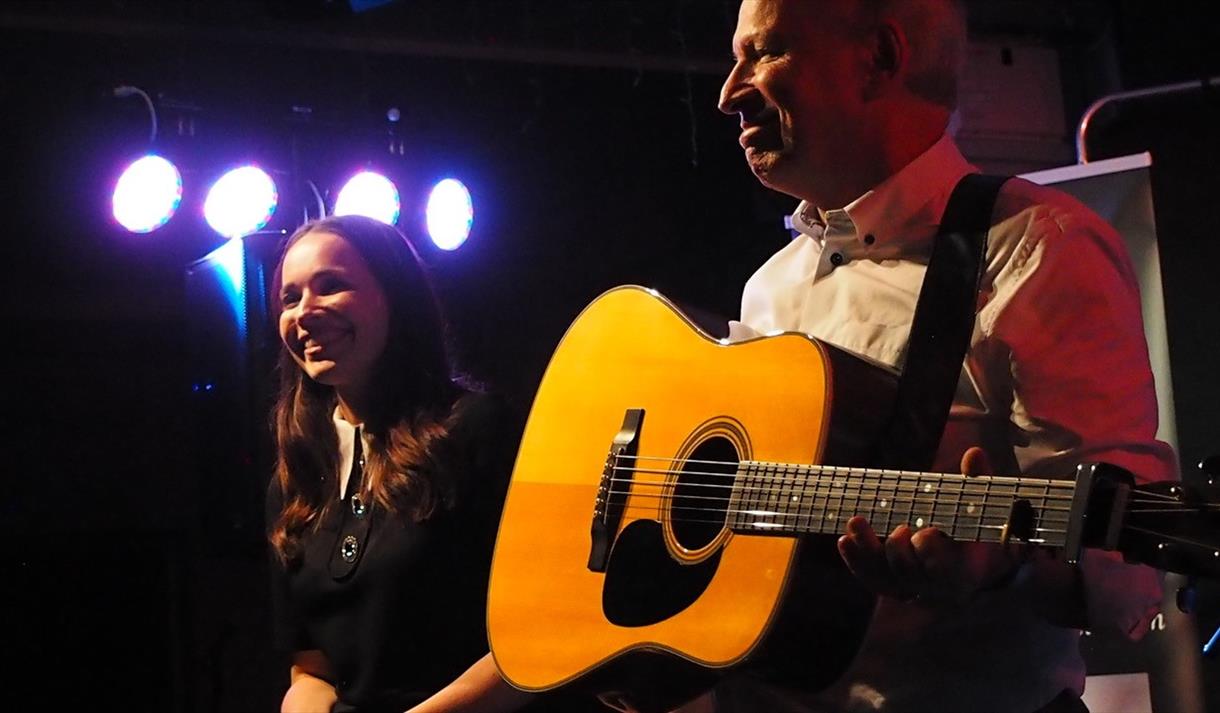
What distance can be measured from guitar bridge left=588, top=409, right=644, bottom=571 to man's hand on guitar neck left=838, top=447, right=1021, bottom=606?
41cm

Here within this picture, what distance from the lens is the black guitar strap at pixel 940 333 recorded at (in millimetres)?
1607

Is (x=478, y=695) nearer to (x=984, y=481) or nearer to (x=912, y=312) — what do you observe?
(x=912, y=312)

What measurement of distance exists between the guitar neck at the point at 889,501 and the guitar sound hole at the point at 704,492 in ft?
0.12

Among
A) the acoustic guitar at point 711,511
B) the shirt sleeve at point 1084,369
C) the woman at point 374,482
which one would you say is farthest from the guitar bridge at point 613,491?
the woman at point 374,482

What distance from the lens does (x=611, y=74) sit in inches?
221

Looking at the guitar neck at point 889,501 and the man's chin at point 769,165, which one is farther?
the man's chin at point 769,165

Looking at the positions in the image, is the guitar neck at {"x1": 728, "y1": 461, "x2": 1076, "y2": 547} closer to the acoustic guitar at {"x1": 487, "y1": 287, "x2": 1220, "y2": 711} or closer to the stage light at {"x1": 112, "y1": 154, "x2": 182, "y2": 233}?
the acoustic guitar at {"x1": 487, "y1": 287, "x2": 1220, "y2": 711}

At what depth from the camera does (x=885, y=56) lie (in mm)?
1873

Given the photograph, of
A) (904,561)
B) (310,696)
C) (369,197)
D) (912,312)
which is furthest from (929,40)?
(369,197)

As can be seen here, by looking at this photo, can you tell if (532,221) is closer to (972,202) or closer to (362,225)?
(362,225)

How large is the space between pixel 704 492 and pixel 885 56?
0.68 meters

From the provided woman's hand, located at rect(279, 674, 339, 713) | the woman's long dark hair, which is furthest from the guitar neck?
woman's hand, located at rect(279, 674, 339, 713)

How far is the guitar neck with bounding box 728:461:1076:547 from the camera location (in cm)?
138

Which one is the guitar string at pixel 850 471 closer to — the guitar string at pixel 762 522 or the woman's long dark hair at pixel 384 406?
the guitar string at pixel 762 522
